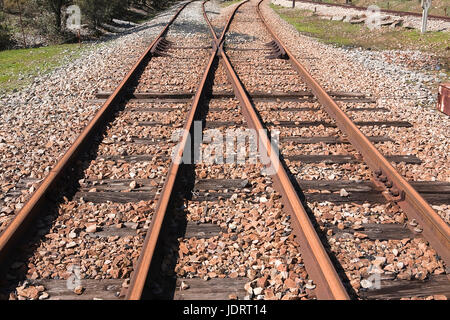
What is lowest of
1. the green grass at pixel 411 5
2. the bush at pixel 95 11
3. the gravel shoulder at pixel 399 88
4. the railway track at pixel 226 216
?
the railway track at pixel 226 216

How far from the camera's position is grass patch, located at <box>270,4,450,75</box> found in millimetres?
11969

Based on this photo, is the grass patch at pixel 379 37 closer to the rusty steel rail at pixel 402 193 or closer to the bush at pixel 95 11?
the rusty steel rail at pixel 402 193

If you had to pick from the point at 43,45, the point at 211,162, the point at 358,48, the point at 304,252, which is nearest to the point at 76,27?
the point at 43,45

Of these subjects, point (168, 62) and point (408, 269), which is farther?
point (168, 62)

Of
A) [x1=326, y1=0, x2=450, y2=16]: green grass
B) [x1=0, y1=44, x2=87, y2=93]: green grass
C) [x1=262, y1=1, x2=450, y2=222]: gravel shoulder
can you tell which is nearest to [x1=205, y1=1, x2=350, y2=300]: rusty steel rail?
[x1=262, y1=1, x2=450, y2=222]: gravel shoulder

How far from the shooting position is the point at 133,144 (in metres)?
5.49

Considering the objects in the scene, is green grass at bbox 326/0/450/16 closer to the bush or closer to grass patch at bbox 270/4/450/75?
grass patch at bbox 270/4/450/75

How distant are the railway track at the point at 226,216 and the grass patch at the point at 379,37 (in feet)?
19.7

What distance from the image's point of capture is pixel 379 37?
→ 14.4 metres

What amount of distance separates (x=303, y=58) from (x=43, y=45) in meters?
8.75

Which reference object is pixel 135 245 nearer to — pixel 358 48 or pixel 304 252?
pixel 304 252

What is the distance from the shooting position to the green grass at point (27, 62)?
902 cm

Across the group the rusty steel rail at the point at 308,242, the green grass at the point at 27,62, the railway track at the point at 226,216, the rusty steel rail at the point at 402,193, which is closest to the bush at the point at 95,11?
the green grass at the point at 27,62

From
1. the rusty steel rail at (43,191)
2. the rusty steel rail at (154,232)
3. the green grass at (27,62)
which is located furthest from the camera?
the green grass at (27,62)
